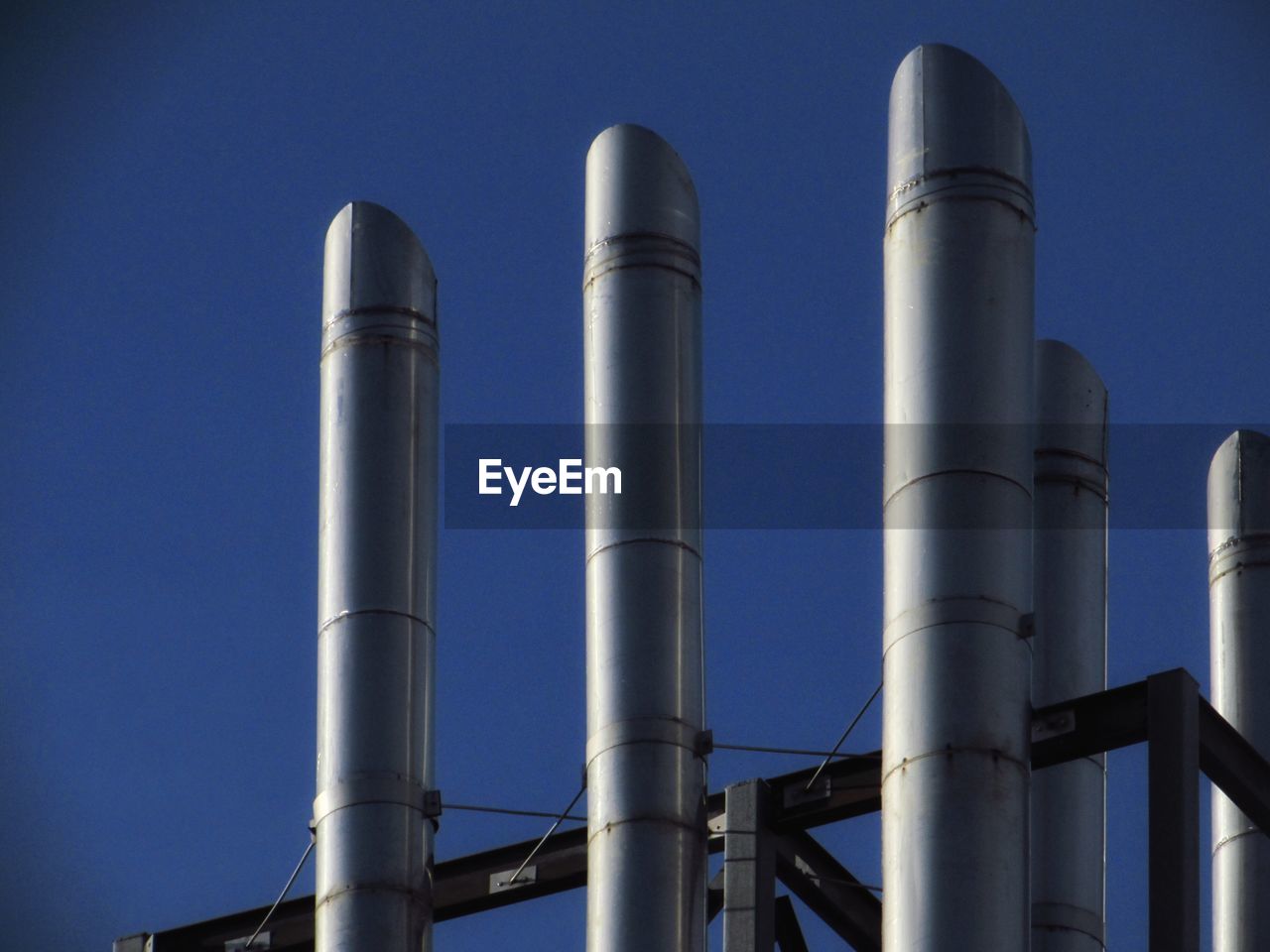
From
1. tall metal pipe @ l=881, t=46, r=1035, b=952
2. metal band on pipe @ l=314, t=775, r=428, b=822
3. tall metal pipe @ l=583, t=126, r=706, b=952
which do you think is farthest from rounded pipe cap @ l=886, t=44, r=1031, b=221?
metal band on pipe @ l=314, t=775, r=428, b=822

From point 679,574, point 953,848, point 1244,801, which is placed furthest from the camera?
point 679,574

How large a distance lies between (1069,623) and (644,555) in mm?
5801

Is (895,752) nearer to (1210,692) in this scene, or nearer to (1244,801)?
(1244,801)

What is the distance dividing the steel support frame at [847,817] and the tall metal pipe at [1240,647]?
17.1ft

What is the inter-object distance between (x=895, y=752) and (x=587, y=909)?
4.67 m

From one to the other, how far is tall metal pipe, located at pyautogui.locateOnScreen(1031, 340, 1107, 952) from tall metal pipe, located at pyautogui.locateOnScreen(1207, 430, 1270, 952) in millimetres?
1521

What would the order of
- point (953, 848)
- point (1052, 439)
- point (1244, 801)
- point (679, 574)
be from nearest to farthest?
point (953, 848) < point (1244, 801) < point (679, 574) < point (1052, 439)

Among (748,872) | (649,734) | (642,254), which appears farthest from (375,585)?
(748,872)

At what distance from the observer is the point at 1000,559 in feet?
112

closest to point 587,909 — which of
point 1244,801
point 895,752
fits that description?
point 895,752

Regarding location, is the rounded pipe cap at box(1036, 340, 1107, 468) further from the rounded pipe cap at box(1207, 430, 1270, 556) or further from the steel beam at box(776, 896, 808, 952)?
the steel beam at box(776, 896, 808, 952)

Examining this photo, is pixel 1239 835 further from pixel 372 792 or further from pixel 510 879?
pixel 372 792

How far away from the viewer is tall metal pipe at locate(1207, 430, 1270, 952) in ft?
133

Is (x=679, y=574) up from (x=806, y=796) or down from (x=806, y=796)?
up
